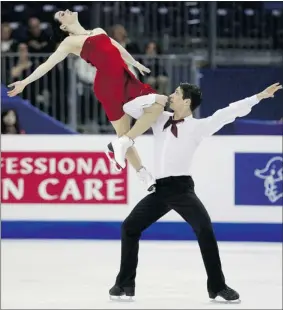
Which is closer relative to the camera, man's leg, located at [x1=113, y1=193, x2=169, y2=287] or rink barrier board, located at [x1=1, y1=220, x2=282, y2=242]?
man's leg, located at [x1=113, y1=193, x2=169, y2=287]

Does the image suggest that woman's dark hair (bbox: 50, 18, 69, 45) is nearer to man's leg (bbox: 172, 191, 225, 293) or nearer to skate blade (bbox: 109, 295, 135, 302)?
man's leg (bbox: 172, 191, 225, 293)

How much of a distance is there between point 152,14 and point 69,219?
10.7 feet

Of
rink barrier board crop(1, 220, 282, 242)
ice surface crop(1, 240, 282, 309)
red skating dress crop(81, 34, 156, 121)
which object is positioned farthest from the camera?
rink barrier board crop(1, 220, 282, 242)

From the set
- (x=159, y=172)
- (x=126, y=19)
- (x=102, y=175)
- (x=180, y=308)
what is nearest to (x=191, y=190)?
(x=159, y=172)

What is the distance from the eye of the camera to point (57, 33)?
160cm

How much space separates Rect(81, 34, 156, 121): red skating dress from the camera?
1520mm

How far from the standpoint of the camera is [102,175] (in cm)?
1175

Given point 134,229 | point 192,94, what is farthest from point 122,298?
point 192,94

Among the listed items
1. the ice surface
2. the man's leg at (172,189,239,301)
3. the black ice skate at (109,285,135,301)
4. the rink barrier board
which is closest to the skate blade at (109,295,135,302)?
the black ice skate at (109,285,135,301)

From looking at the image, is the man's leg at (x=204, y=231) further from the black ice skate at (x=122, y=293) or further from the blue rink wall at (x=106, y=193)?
the blue rink wall at (x=106, y=193)

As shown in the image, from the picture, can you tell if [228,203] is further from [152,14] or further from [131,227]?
[131,227]

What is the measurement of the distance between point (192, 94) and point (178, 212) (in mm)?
221

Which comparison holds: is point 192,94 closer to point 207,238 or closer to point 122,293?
point 207,238

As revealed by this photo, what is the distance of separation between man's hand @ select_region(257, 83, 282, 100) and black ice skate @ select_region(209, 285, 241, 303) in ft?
1.17
